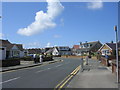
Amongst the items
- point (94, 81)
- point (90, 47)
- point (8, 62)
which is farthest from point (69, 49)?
point (94, 81)

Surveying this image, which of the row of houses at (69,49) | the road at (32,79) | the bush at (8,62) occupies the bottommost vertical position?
the road at (32,79)

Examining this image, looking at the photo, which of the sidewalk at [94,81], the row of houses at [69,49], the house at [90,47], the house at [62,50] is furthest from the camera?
the house at [62,50]

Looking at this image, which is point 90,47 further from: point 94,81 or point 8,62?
point 94,81

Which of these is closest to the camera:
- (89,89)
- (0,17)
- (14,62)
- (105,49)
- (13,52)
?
(89,89)

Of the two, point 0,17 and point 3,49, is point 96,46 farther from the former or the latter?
point 0,17

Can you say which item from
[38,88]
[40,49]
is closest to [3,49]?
[38,88]

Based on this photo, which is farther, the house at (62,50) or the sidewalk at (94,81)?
the house at (62,50)

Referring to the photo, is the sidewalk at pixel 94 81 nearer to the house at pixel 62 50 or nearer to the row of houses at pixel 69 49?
the row of houses at pixel 69 49

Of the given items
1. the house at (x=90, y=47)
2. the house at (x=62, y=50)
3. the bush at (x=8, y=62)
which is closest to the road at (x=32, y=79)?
the bush at (x=8, y=62)

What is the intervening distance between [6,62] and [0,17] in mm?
7017

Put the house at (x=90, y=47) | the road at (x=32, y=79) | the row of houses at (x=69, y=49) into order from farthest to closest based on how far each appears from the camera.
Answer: the house at (x=90, y=47), the row of houses at (x=69, y=49), the road at (x=32, y=79)

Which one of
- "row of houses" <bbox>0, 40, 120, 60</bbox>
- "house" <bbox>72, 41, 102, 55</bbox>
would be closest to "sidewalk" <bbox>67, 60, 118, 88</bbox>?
"row of houses" <bbox>0, 40, 120, 60</bbox>

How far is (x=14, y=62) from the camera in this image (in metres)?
28.8

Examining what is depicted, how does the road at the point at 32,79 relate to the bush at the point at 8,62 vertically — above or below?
below
